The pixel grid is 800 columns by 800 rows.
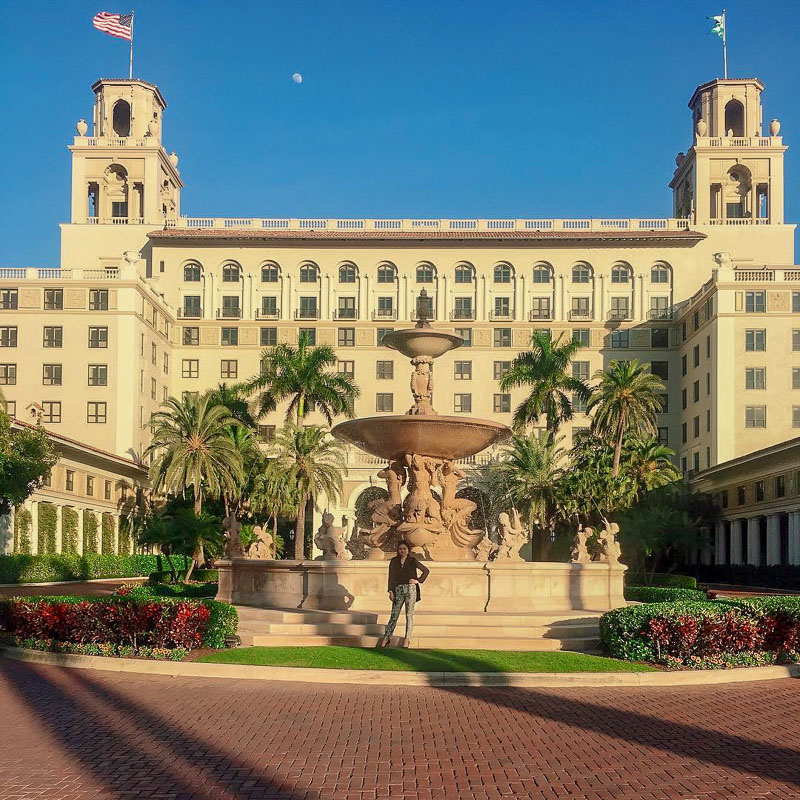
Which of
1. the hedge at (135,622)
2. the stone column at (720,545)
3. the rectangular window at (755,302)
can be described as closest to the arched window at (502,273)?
the rectangular window at (755,302)

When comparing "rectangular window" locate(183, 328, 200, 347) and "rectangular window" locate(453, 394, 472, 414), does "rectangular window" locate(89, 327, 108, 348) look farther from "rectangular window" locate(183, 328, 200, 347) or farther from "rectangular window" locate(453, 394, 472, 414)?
"rectangular window" locate(453, 394, 472, 414)

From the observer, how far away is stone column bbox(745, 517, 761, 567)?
66062 millimetres

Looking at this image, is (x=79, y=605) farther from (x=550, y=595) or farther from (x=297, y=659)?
(x=550, y=595)

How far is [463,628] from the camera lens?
20578 mm

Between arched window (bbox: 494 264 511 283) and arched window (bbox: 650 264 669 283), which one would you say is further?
arched window (bbox: 494 264 511 283)

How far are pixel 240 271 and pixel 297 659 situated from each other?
71.6 meters

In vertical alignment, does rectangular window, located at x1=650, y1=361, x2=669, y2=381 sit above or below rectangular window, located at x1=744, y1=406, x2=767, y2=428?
above

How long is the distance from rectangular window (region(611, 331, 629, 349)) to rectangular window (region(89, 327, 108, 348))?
38.8 m

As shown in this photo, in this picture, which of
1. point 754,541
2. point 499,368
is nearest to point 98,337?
point 499,368

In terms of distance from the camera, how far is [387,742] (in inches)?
472

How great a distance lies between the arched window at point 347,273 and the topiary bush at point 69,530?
3148cm

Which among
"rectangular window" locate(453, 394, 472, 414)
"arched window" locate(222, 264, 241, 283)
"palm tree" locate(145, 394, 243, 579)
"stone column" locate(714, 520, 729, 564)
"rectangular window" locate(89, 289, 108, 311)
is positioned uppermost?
"arched window" locate(222, 264, 241, 283)

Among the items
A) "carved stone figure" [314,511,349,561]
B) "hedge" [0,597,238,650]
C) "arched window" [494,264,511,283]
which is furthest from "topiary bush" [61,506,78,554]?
"hedge" [0,597,238,650]

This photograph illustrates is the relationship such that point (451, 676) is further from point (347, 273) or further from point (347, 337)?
point (347, 273)
